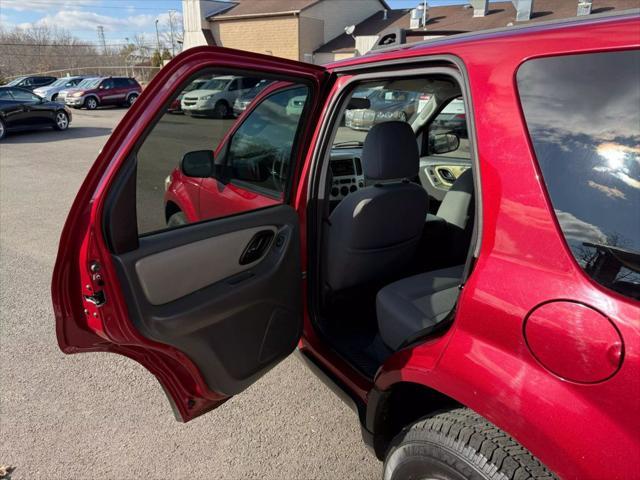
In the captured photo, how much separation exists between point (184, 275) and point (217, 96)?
0.75 metres

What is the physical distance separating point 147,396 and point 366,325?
1.32 meters

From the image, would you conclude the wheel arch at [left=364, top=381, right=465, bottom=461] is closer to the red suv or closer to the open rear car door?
the red suv

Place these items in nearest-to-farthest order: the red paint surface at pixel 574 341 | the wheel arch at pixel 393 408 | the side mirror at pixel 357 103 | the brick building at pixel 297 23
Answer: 1. the red paint surface at pixel 574 341
2. the wheel arch at pixel 393 408
3. the side mirror at pixel 357 103
4. the brick building at pixel 297 23

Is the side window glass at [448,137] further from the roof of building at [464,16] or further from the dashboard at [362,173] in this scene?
the roof of building at [464,16]

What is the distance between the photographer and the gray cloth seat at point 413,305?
1.80 meters

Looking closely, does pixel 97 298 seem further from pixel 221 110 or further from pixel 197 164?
pixel 221 110

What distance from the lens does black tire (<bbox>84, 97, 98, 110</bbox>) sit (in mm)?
21328

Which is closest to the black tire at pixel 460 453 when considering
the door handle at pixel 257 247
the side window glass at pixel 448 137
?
the door handle at pixel 257 247

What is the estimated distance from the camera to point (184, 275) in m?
1.67

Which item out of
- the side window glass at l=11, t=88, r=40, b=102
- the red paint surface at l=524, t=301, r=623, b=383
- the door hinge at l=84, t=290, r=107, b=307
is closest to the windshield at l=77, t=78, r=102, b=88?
the side window glass at l=11, t=88, r=40, b=102

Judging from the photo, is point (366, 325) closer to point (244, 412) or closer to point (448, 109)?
point (244, 412)

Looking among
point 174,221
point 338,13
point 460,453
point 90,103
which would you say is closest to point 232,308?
point 174,221

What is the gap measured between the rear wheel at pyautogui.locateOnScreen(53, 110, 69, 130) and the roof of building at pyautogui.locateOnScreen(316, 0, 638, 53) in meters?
11.7

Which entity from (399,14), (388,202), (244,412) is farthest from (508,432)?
(399,14)
